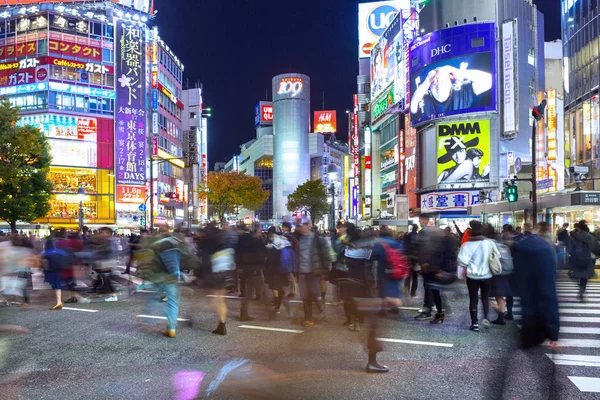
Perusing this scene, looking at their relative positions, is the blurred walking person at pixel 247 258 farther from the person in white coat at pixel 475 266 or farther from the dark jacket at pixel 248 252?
the person in white coat at pixel 475 266

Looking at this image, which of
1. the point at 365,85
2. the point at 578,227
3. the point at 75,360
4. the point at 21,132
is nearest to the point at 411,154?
the point at 365,85

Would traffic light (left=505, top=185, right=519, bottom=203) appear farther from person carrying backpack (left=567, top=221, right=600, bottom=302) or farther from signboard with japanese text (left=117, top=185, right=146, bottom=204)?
signboard with japanese text (left=117, top=185, right=146, bottom=204)

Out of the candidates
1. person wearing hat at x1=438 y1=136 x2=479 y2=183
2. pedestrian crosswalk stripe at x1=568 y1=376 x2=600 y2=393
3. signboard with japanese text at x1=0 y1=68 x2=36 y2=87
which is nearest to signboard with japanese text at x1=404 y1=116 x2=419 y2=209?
person wearing hat at x1=438 y1=136 x2=479 y2=183

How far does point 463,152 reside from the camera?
45875 mm

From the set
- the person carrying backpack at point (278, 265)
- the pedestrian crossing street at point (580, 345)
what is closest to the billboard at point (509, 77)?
the pedestrian crossing street at point (580, 345)

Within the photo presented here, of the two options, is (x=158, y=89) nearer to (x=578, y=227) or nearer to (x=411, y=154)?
(x=411, y=154)

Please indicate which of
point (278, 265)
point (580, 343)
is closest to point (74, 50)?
point (278, 265)

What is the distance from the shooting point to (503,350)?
766cm

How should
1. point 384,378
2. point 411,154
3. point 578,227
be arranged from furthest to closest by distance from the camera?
point 411,154
point 578,227
point 384,378

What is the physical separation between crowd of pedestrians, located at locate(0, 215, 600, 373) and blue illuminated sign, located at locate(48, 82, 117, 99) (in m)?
46.0

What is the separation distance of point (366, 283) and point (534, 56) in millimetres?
45401

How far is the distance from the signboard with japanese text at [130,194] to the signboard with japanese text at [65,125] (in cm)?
582

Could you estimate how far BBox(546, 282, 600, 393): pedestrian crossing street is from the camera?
6.26 m

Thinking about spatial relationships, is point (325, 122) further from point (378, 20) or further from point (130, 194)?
point (130, 194)
